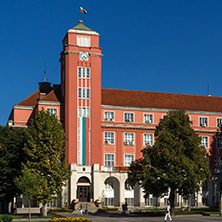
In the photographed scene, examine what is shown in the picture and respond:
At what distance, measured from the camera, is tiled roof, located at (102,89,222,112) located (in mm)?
79000

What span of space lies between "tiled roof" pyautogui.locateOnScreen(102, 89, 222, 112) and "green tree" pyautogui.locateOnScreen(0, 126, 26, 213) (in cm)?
1918

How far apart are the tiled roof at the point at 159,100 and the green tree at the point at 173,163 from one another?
2204cm

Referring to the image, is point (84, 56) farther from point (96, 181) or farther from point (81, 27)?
point (96, 181)

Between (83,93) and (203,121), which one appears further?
(203,121)

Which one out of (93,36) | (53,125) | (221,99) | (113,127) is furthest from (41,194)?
(221,99)

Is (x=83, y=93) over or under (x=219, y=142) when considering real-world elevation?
over

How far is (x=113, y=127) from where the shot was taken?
7575 cm

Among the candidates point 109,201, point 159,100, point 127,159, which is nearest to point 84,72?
point 159,100

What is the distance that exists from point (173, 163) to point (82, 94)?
79.1 ft

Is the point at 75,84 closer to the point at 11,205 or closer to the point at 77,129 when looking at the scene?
the point at 77,129

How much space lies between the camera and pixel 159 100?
8188 centimetres

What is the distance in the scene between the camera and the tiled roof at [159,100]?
79000 mm

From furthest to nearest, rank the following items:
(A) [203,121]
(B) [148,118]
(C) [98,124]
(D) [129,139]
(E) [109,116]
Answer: (A) [203,121] < (B) [148,118] < (D) [129,139] < (E) [109,116] < (C) [98,124]

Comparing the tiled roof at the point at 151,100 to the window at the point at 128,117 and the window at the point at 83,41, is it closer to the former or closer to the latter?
the window at the point at 128,117
